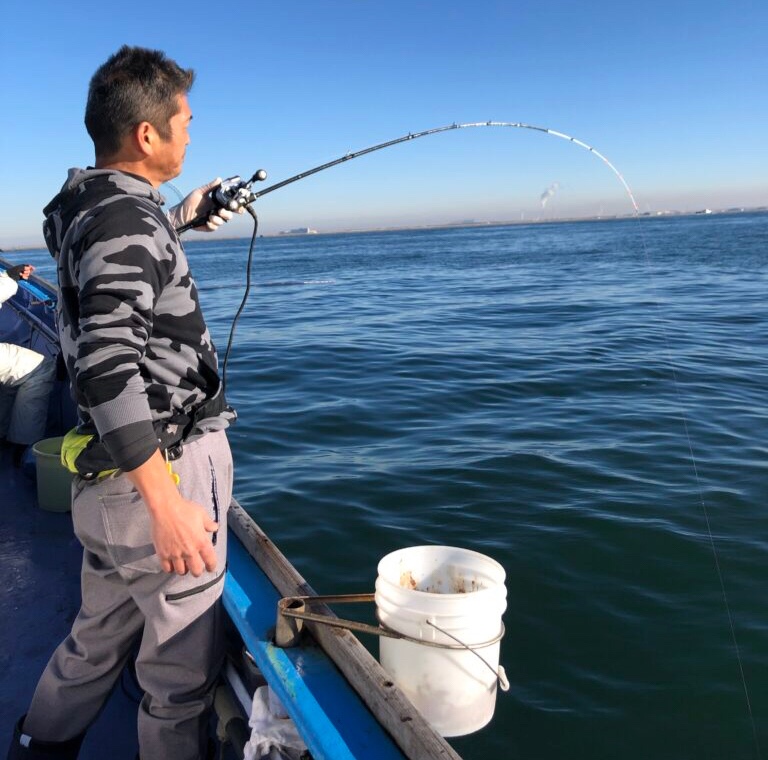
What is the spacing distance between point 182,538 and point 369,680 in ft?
2.15

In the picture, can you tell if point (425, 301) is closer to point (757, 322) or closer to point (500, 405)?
point (757, 322)

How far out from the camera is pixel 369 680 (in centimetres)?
188

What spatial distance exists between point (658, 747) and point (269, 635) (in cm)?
186

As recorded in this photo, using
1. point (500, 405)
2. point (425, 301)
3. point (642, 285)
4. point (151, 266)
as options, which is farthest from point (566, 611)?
point (642, 285)

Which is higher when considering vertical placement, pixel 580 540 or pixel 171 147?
pixel 171 147

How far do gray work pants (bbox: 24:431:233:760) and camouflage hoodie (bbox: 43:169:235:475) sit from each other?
0.13m

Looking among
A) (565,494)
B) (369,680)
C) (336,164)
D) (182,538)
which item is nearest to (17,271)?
(336,164)

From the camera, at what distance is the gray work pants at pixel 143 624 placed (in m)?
1.83

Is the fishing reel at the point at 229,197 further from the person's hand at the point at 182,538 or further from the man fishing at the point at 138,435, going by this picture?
the person's hand at the point at 182,538

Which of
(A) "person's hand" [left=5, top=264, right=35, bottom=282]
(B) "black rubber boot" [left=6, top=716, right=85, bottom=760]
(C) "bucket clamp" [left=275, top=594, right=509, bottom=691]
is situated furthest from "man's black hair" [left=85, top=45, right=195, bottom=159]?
(A) "person's hand" [left=5, top=264, right=35, bottom=282]

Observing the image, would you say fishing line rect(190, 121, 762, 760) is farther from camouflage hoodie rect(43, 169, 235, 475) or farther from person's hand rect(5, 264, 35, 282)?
person's hand rect(5, 264, 35, 282)

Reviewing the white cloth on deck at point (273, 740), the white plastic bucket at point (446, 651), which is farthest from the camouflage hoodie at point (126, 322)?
the white cloth on deck at point (273, 740)

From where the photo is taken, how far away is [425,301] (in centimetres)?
1755

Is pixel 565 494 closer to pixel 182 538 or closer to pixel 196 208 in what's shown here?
pixel 196 208
